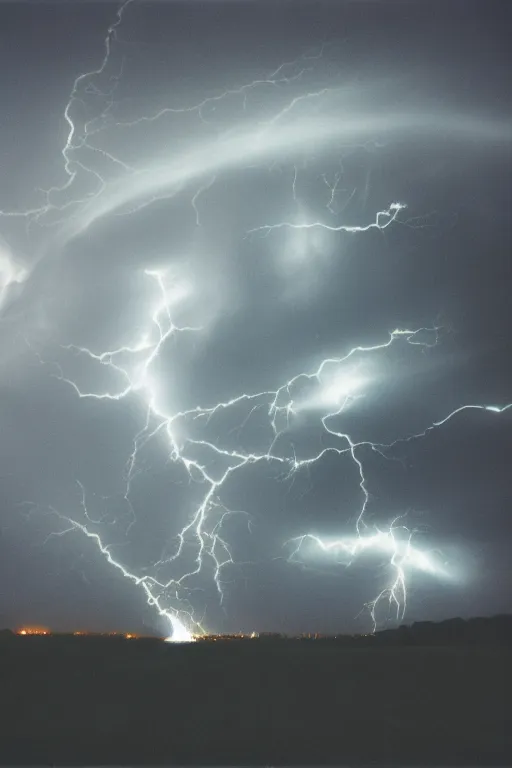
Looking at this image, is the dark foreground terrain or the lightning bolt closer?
the dark foreground terrain

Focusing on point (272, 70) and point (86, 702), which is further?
point (272, 70)

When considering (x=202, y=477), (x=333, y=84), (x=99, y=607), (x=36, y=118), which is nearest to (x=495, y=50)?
(x=333, y=84)

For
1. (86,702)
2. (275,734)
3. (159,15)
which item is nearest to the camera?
(275,734)

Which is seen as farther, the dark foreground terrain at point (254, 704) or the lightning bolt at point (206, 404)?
the lightning bolt at point (206, 404)

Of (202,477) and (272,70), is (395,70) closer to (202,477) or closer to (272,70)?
(272,70)

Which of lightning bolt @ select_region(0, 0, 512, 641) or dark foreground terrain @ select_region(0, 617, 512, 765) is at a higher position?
lightning bolt @ select_region(0, 0, 512, 641)
